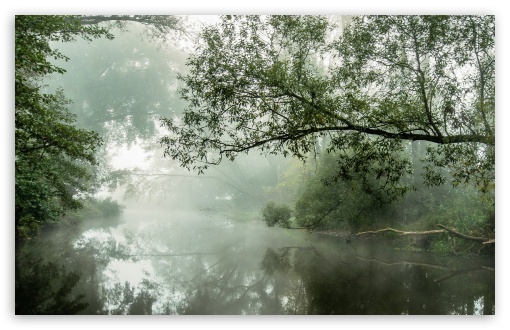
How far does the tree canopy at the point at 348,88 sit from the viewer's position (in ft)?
15.8

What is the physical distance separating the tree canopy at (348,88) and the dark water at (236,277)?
1757mm

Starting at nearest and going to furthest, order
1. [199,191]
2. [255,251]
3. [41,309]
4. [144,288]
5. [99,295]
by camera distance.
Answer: [41,309] < [99,295] < [144,288] < [255,251] < [199,191]

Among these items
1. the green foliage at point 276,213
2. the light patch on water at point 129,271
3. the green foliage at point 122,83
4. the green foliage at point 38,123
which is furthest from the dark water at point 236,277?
the green foliage at point 276,213

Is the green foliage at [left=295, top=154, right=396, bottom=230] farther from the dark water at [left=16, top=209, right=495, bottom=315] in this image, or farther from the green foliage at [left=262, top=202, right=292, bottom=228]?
the dark water at [left=16, top=209, right=495, bottom=315]

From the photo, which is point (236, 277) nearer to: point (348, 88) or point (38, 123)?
point (348, 88)

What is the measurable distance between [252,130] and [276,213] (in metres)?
6.43

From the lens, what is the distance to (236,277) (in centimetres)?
546

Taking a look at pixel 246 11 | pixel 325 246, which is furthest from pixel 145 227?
pixel 246 11

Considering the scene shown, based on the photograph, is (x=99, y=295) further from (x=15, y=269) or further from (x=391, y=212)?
(x=391, y=212)

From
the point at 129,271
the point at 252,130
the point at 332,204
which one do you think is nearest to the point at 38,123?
the point at 129,271

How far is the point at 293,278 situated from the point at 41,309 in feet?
11.5

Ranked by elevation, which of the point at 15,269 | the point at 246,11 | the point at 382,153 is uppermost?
the point at 246,11

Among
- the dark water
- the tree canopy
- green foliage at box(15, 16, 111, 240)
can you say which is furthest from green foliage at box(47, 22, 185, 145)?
the dark water

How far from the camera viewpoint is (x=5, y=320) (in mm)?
4320
